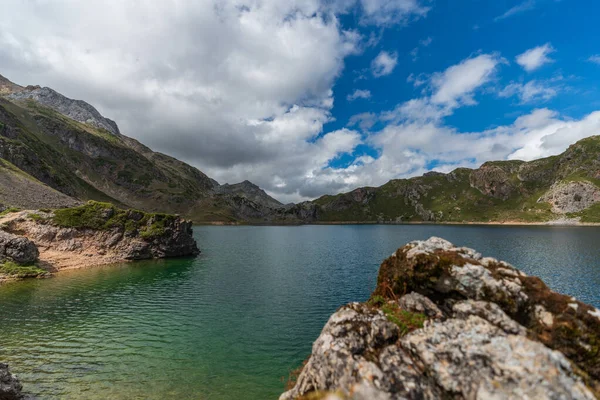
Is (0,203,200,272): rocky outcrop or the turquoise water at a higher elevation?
(0,203,200,272): rocky outcrop

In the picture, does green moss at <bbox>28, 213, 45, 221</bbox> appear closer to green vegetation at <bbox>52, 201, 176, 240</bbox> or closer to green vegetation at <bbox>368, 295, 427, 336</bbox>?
green vegetation at <bbox>52, 201, 176, 240</bbox>

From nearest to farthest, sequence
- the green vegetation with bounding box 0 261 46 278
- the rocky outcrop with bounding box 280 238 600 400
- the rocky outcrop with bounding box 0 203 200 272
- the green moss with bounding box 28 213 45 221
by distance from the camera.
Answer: the rocky outcrop with bounding box 280 238 600 400 < the green vegetation with bounding box 0 261 46 278 < the rocky outcrop with bounding box 0 203 200 272 < the green moss with bounding box 28 213 45 221

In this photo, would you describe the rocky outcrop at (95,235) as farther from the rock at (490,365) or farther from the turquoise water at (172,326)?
the rock at (490,365)

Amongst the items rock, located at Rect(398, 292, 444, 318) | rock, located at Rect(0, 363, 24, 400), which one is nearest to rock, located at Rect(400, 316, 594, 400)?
rock, located at Rect(398, 292, 444, 318)

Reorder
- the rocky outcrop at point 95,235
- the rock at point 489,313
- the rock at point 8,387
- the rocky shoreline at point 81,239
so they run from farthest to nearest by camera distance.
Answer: the rocky outcrop at point 95,235 → the rocky shoreline at point 81,239 → the rock at point 8,387 → the rock at point 489,313

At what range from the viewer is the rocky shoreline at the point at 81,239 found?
54.5 m

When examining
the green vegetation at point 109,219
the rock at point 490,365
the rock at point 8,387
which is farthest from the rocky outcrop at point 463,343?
A: the green vegetation at point 109,219

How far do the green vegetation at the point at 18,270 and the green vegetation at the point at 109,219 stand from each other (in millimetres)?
18622

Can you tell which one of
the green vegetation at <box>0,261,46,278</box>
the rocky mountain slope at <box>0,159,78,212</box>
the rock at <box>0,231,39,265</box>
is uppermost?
the rocky mountain slope at <box>0,159,78,212</box>

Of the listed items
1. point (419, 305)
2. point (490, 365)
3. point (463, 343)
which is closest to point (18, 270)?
point (419, 305)

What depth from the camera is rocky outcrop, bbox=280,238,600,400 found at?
9.89 metres

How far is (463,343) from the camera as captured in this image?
1129 cm

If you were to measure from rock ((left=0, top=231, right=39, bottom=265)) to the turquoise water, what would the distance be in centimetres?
774

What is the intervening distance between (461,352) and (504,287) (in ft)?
16.3
